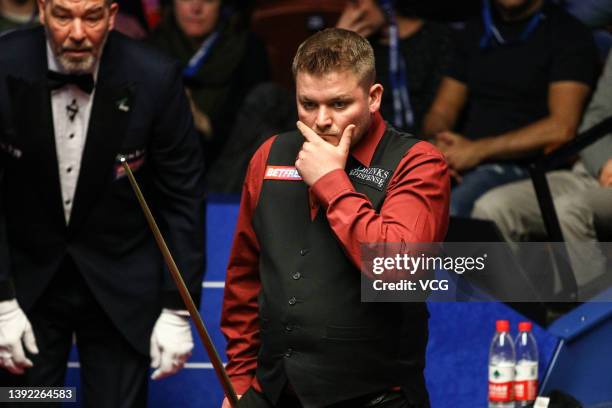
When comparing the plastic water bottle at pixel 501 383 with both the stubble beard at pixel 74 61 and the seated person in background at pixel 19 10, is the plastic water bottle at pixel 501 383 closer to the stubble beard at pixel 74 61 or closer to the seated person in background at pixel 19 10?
the stubble beard at pixel 74 61

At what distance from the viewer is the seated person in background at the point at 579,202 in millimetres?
4805

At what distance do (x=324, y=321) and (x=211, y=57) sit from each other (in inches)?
141

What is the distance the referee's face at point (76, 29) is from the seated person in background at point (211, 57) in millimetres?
2532

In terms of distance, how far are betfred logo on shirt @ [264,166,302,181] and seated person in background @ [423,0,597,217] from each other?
2.42 metres

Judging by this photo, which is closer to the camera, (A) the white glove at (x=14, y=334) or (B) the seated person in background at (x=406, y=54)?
(A) the white glove at (x=14, y=334)

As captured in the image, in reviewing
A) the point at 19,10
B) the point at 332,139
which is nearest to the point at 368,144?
the point at 332,139

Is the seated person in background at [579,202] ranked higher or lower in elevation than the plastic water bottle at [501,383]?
higher

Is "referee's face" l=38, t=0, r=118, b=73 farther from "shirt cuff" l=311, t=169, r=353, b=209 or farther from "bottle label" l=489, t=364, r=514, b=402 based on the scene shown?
"bottle label" l=489, t=364, r=514, b=402

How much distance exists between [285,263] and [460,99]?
3.09 m

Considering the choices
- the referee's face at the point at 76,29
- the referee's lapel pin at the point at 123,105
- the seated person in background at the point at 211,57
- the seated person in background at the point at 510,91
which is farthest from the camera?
the seated person in background at the point at 211,57

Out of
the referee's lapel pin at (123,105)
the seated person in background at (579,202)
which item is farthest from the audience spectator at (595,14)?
the referee's lapel pin at (123,105)

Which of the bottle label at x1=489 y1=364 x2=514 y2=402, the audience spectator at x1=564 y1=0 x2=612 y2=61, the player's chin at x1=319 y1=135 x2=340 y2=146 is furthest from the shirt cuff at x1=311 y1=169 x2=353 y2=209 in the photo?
the audience spectator at x1=564 y1=0 x2=612 y2=61

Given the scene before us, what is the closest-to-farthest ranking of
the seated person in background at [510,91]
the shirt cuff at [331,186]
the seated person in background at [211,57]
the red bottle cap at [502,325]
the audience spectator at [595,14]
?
1. the shirt cuff at [331,186]
2. the red bottle cap at [502,325]
3. the seated person in background at [510,91]
4. the audience spectator at [595,14]
5. the seated person in background at [211,57]

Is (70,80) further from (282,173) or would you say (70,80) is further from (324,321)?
(324,321)
